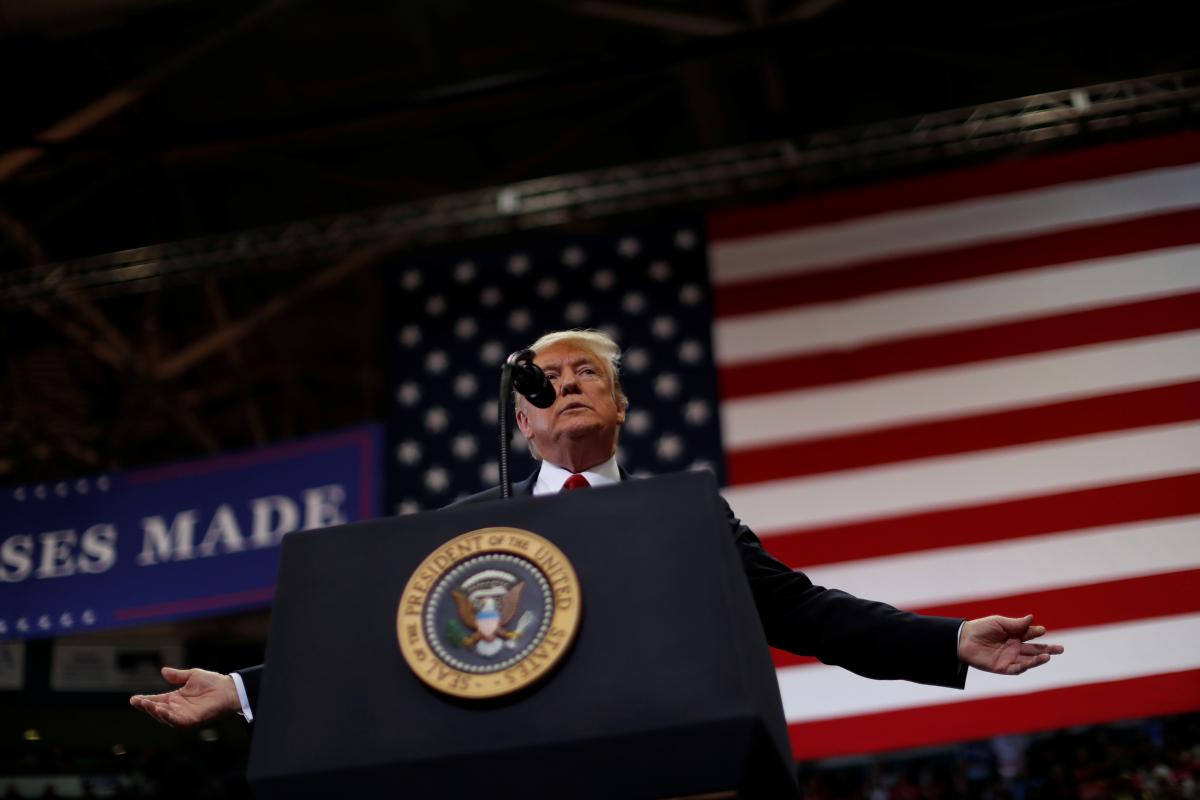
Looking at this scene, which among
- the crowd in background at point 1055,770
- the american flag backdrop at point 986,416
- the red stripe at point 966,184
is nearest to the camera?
the american flag backdrop at point 986,416

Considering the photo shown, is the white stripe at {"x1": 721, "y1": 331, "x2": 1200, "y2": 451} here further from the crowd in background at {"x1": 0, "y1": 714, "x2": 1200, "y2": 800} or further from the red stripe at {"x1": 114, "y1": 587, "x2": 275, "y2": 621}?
the red stripe at {"x1": 114, "y1": 587, "x2": 275, "y2": 621}

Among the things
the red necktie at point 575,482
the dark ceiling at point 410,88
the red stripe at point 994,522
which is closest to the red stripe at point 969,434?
the red stripe at point 994,522

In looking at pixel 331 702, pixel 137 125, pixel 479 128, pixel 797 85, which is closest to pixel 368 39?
pixel 479 128

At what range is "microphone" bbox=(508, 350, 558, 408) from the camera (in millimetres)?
1785

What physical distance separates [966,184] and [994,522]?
1.59 meters

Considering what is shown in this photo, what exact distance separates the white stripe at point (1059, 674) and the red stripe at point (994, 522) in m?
0.41

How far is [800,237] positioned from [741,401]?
32.9 inches

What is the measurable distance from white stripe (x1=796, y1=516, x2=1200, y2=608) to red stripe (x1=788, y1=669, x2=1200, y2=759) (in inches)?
15.1

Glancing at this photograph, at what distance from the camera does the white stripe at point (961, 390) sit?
4805mm

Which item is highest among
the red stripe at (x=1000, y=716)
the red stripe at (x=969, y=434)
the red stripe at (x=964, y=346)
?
the red stripe at (x=964, y=346)

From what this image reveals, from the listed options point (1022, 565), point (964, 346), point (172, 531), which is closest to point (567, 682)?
point (1022, 565)

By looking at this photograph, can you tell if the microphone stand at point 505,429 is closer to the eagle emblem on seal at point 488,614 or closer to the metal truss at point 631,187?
the eagle emblem on seal at point 488,614

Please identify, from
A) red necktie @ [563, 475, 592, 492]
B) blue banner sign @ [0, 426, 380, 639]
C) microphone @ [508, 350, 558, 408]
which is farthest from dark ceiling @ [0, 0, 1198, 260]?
microphone @ [508, 350, 558, 408]

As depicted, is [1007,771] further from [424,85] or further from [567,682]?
[567,682]
